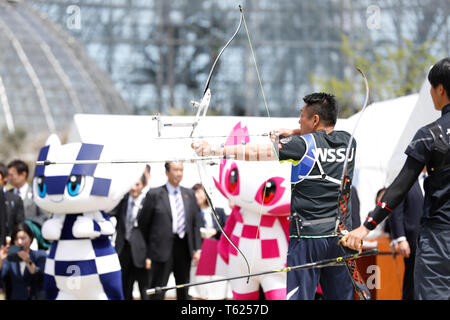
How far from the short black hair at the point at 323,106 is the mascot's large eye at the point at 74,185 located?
266 centimetres

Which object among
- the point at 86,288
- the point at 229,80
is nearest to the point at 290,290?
the point at 86,288

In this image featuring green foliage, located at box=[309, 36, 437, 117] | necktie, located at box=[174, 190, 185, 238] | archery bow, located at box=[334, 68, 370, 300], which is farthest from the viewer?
green foliage, located at box=[309, 36, 437, 117]

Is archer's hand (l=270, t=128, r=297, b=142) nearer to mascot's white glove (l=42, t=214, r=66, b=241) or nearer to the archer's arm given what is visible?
the archer's arm

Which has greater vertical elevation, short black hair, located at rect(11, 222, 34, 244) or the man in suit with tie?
the man in suit with tie

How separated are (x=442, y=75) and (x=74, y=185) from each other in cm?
374

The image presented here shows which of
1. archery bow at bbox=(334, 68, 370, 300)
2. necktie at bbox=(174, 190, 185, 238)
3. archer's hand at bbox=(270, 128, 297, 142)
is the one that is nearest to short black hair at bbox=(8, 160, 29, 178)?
necktie at bbox=(174, 190, 185, 238)

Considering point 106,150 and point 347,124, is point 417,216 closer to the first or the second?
point 347,124

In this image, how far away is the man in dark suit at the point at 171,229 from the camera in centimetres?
838

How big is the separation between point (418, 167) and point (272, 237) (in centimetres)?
302

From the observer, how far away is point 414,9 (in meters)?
39.1

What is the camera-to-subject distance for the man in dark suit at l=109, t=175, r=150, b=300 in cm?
848

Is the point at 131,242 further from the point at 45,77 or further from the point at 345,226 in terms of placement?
the point at 45,77

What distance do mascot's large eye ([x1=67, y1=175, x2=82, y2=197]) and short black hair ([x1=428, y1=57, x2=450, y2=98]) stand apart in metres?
3.62

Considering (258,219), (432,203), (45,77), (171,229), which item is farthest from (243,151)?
(45,77)
